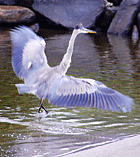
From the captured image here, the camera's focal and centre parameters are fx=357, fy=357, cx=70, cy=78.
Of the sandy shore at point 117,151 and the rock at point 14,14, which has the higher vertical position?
the sandy shore at point 117,151

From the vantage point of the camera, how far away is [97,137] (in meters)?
3.84

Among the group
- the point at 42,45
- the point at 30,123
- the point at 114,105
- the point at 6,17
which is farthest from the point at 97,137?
the point at 6,17

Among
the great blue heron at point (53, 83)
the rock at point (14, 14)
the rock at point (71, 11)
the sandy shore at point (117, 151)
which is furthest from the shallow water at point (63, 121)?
the rock at point (71, 11)

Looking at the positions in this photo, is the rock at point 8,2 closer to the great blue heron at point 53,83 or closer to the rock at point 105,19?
the rock at point 105,19

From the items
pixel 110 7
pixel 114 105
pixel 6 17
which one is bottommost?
pixel 6 17

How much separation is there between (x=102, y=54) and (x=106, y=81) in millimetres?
3500

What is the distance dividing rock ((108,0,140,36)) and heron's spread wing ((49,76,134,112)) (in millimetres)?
10379

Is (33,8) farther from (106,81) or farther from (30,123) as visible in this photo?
(30,123)

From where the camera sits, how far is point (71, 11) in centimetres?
1538

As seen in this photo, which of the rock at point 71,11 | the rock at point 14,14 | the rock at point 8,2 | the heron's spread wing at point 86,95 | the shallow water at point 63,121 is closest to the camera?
the shallow water at point 63,121

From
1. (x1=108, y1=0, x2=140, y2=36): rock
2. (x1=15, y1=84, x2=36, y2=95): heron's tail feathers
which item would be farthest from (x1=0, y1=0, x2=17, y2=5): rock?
(x1=15, y1=84, x2=36, y2=95): heron's tail feathers

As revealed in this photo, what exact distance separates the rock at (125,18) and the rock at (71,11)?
109 centimetres

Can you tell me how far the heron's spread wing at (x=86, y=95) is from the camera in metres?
3.78

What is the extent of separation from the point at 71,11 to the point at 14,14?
8.08 ft
